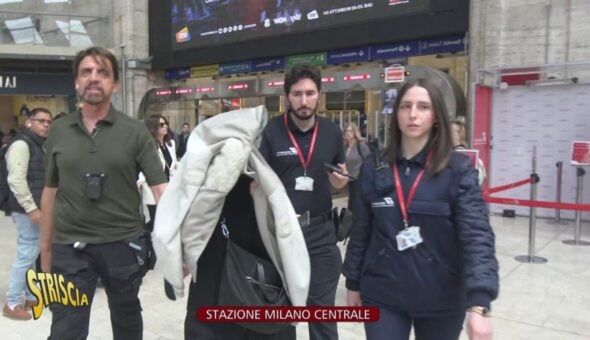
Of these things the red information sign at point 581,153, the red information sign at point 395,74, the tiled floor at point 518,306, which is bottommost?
the tiled floor at point 518,306

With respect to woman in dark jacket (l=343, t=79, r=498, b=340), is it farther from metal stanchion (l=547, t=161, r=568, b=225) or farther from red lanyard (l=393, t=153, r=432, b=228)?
metal stanchion (l=547, t=161, r=568, b=225)

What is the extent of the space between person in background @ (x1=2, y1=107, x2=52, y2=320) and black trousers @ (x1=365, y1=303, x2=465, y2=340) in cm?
319

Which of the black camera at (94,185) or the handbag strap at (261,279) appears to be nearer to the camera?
the handbag strap at (261,279)

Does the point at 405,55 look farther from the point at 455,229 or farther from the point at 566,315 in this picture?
the point at 455,229

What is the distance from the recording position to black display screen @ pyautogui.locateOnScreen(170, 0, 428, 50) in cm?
1218

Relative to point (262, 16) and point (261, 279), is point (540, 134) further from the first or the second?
point (261, 279)

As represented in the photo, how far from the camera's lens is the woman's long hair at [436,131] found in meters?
2.12

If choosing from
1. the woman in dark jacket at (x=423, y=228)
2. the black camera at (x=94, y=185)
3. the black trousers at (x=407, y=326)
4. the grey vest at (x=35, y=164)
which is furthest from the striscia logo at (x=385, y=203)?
the grey vest at (x=35, y=164)

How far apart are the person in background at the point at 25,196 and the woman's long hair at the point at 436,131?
3.28m

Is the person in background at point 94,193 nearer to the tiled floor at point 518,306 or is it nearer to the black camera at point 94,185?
the black camera at point 94,185

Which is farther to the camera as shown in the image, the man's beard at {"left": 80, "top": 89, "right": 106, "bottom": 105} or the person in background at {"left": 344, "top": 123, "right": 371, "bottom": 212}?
the person in background at {"left": 344, "top": 123, "right": 371, "bottom": 212}

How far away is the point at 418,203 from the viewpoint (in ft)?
6.89

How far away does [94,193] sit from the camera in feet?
8.72
